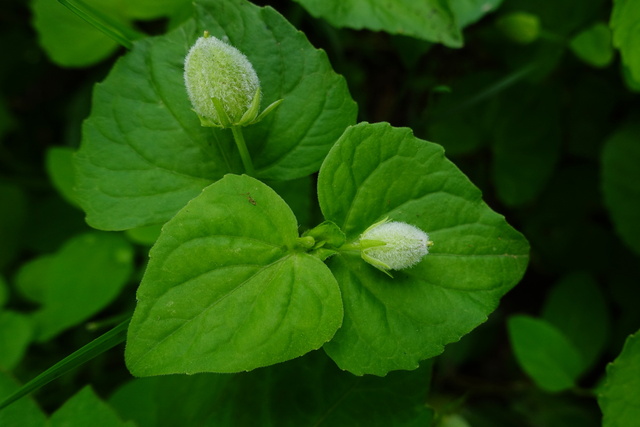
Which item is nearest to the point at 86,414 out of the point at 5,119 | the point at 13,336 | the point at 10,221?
the point at 13,336

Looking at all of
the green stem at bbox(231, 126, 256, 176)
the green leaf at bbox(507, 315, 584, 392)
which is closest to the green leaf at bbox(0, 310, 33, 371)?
the green stem at bbox(231, 126, 256, 176)

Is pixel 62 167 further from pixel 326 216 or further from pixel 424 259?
pixel 424 259

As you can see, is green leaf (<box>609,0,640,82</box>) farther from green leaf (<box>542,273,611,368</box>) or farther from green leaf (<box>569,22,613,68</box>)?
green leaf (<box>542,273,611,368</box>)

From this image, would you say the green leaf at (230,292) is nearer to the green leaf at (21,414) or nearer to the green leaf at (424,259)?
the green leaf at (424,259)

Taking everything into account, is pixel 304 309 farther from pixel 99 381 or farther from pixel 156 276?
pixel 99 381

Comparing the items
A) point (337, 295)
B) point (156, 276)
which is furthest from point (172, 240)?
point (337, 295)

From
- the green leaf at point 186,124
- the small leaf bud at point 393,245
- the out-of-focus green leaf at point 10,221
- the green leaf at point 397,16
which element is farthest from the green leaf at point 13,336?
the green leaf at point 397,16
